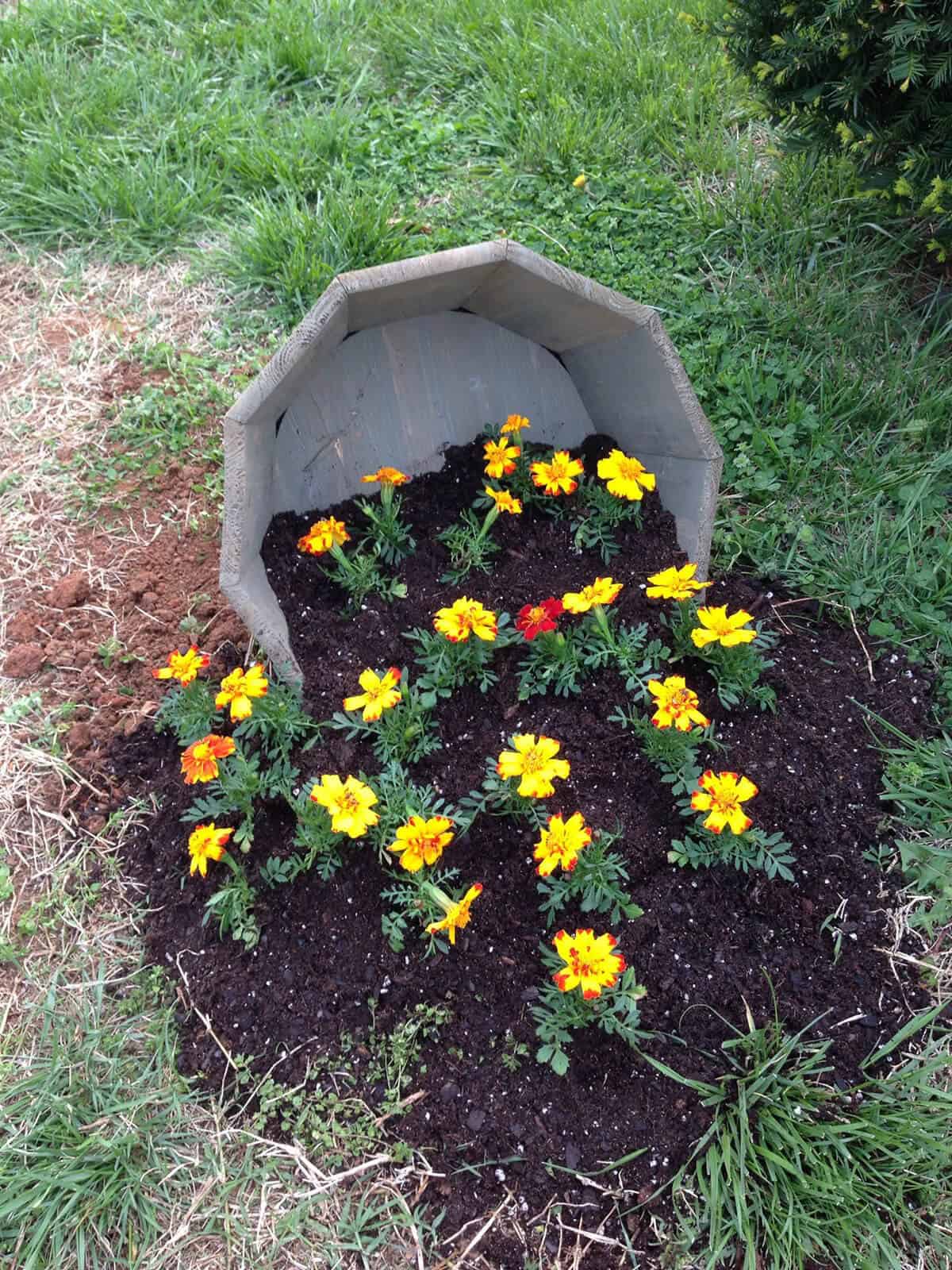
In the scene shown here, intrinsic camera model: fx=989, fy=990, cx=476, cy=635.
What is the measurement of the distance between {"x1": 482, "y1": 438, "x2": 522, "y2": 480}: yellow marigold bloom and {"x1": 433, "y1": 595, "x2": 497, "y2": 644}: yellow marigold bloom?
0.44 meters

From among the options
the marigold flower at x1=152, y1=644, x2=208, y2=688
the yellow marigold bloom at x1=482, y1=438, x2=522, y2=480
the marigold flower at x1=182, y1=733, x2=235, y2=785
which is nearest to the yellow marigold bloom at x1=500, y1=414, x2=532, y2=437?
the yellow marigold bloom at x1=482, y1=438, x2=522, y2=480

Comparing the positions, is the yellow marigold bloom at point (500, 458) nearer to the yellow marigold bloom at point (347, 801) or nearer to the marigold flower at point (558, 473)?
the marigold flower at point (558, 473)

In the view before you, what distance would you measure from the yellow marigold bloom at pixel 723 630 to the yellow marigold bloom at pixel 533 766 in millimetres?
445

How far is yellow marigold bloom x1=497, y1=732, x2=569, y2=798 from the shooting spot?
1892mm

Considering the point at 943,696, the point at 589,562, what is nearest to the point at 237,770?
the point at 589,562

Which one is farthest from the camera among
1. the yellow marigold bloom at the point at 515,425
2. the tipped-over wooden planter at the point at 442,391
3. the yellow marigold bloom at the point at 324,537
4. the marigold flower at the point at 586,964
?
the yellow marigold bloom at the point at 515,425

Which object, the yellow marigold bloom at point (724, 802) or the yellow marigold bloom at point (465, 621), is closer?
the yellow marigold bloom at point (724, 802)

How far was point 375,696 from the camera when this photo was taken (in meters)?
2.04

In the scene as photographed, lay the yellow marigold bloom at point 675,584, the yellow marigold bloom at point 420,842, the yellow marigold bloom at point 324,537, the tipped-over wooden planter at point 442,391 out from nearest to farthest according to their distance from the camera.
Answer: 1. the yellow marigold bloom at point 420,842
2. the tipped-over wooden planter at point 442,391
3. the yellow marigold bloom at point 675,584
4. the yellow marigold bloom at point 324,537

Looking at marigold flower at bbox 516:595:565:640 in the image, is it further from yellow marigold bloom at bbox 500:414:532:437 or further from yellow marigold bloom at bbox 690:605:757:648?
yellow marigold bloom at bbox 500:414:532:437

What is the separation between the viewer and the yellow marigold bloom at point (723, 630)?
212 centimetres

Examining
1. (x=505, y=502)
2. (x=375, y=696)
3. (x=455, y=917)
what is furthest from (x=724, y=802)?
(x=505, y=502)

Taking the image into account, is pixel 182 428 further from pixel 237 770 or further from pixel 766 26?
pixel 766 26

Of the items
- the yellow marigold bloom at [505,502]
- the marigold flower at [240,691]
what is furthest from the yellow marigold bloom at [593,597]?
the marigold flower at [240,691]
